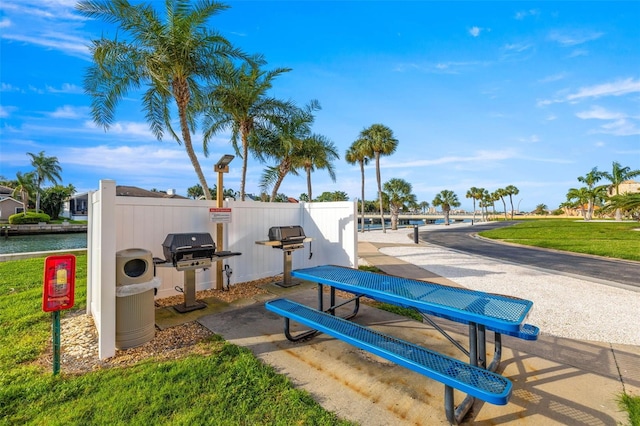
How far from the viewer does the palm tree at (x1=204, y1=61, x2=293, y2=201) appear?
784cm

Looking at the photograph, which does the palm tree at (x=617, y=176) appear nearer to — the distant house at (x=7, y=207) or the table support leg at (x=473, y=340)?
the table support leg at (x=473, y=340)

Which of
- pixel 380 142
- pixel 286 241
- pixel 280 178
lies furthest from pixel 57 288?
pixel 380 142

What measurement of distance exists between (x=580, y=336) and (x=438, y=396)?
9.08ft

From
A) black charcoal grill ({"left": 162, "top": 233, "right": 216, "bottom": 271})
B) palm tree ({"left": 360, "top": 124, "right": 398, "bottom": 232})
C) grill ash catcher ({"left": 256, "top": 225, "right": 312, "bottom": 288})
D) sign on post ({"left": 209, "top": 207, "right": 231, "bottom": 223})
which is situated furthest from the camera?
palm tree ({"left": 360, "top": 124, "right": 398, "bottom": 232})

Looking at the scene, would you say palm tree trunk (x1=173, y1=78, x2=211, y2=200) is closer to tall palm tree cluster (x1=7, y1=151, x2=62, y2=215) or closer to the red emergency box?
the red emergency box

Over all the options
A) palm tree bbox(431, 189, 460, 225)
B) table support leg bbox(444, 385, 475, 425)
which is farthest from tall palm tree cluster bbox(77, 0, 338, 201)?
palm tree bbox(431, 189, 460, 225)

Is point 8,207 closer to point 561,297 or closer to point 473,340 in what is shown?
point 473,340

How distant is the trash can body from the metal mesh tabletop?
5.91 ft

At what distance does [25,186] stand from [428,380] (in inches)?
2352

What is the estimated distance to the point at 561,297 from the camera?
5.29 meters

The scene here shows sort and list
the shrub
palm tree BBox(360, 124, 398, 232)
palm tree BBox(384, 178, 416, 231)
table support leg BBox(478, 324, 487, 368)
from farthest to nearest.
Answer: the shrub < palm tree BBox(384, 178, 416, 231) < palm tree BBox(360, 124, 398, 232) < table support leg BBox(478, 324, 487, 368)

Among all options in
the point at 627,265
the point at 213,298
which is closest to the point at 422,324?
the point at 213,298

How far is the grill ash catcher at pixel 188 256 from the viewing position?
12.8 ft

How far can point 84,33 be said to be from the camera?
6367 mm
